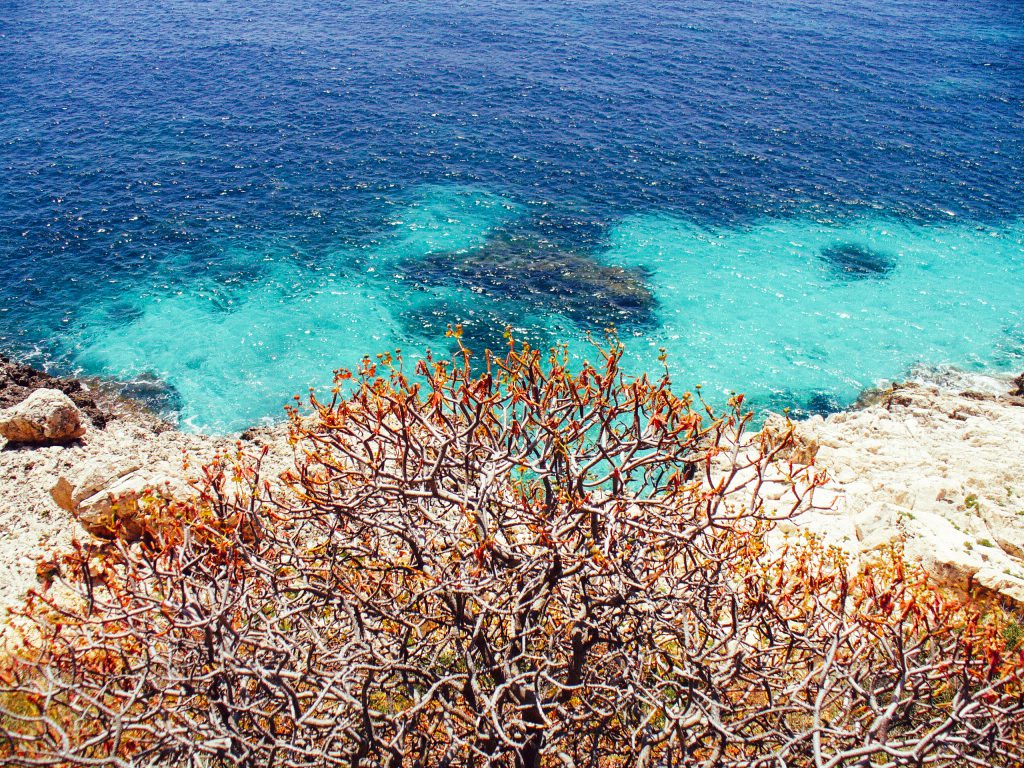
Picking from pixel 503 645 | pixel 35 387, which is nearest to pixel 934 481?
pixel 503 645

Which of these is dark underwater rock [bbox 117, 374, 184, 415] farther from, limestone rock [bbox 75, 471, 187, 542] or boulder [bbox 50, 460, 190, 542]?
limestone rock [bbox 75, 471, 187, 542]

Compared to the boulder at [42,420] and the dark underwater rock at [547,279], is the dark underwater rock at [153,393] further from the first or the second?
the dark underwater rock at [547,279]

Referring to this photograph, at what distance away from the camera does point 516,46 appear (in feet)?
202

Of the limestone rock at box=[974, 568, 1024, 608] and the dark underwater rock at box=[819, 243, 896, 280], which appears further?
the dark underwater rock at box=[819, 243, 896, 280]

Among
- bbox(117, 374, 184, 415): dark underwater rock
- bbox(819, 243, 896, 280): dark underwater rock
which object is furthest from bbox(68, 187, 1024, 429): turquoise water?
bbox(117, 374, 184, 415): dark underwater rock

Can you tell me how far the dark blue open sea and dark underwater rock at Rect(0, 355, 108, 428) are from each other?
158 centimetres

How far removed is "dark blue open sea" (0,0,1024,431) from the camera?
103 ft

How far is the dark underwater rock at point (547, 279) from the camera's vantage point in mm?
32781

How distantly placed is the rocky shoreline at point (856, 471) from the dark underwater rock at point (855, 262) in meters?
8.80

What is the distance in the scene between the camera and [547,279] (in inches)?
1357

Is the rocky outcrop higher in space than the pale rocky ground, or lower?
higher

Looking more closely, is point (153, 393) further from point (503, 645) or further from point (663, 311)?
point (503, 645)

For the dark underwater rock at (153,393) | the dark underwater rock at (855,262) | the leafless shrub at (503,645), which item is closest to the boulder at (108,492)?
the dark underwater rock at (153,393)

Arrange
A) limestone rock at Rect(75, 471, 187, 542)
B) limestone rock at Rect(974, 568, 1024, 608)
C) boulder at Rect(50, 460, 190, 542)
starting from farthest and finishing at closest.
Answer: boulder at Rect(50, 460, 190, 542) → limestone rock at Rect(75, 471, 187, 542) → limestone rock at Rect(974, 568, 1024, 608)
